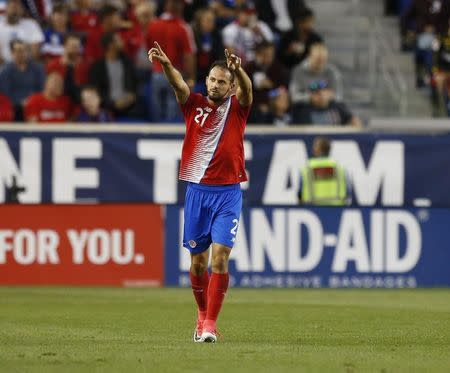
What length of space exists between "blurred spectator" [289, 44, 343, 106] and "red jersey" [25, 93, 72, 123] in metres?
3.72

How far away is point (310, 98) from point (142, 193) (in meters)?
3.14

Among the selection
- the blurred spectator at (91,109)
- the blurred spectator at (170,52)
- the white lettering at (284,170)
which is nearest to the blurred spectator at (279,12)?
the blurred spectator at (170,52)

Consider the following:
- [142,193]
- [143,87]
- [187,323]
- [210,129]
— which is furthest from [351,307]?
[143,87]

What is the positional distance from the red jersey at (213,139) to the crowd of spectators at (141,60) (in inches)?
395

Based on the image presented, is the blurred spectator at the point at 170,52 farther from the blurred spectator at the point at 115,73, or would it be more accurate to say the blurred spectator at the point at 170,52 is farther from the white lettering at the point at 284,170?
the white lettering at the point at 284,170

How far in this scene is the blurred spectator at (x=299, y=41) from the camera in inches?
920

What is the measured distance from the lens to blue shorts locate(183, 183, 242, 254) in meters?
11.3

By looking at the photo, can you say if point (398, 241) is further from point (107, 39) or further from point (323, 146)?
point (107, 39)

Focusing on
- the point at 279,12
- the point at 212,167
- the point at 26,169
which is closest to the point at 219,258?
the point at 212,167

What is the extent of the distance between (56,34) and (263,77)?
3460 mm

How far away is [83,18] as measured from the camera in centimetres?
2312

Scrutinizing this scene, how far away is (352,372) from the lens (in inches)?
350

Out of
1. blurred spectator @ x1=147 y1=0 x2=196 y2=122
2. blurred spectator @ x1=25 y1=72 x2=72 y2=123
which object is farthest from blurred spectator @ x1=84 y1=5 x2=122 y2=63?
blurred spectator @ x1=25 y1=72 x2=72 y2=123

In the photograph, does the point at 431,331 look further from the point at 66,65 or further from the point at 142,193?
the point at 66,65
